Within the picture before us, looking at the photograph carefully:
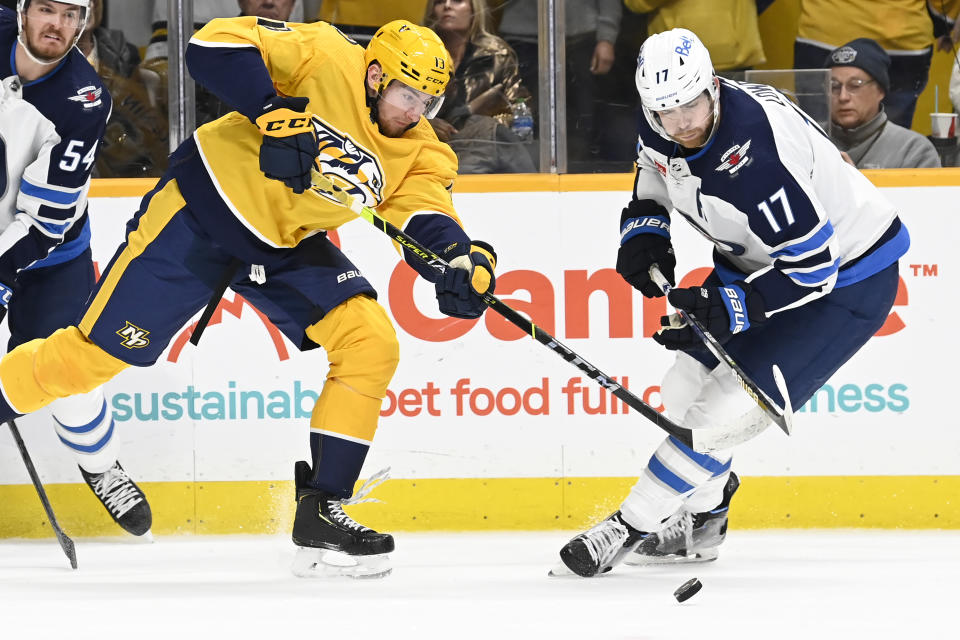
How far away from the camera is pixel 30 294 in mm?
3443

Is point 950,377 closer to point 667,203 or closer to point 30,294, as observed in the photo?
point 667,203

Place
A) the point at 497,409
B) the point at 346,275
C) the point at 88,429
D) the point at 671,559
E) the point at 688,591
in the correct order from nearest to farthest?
the point at 688,591
the point at 346,275
the point at 671,559
the point at 88,429
the point at 497,409

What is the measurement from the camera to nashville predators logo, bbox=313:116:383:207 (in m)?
2.82

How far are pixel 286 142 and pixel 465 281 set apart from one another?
1.62 feet

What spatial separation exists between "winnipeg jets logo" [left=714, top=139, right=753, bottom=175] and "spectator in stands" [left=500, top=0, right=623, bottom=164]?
1.15 metres

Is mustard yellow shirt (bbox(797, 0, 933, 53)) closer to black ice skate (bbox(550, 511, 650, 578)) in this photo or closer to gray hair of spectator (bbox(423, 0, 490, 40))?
gray hair of spectator (bbox(423, 0, 490, 40))

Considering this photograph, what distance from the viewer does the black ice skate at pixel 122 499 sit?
3.53m

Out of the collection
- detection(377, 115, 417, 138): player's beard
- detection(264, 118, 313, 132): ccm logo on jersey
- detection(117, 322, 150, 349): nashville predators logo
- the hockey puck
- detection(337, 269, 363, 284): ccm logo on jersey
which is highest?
detection(264, 118, 313, 132): ccm logo on jersey

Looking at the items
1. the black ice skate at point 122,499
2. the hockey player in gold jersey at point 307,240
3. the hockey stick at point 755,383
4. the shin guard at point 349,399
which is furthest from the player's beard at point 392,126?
the black ice skate at point 122,499

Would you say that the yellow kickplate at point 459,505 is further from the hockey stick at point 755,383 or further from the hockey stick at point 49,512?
the hockey stick at point 755,383

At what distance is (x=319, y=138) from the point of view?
9.25 feet

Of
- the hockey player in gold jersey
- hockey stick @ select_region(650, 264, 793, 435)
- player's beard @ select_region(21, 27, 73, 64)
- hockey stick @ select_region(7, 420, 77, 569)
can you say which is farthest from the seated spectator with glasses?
hockey stick @ select_region(7, 420, 77, 569)

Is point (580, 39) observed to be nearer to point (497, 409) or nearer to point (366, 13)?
point (366, 13)

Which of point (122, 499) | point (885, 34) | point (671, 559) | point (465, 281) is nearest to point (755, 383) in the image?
point (671, 559)
